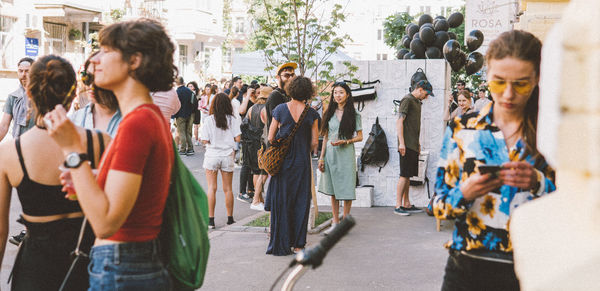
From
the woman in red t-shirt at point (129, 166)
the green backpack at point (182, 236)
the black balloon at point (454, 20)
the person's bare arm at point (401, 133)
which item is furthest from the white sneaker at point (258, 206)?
the black balloon at point (454, 20)

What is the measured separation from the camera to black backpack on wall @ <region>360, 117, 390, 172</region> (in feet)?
36.8

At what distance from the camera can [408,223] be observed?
32.1 feet

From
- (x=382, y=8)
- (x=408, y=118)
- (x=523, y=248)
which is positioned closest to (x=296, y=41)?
(x=408, y=118)

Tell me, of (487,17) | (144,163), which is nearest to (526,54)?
(144,163)

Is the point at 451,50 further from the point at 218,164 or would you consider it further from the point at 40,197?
the point at 40,197

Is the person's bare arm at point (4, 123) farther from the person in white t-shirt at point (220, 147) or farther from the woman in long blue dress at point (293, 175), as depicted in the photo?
the woman in long blue dress at point (293, 175)

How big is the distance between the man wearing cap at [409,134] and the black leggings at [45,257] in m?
7.35

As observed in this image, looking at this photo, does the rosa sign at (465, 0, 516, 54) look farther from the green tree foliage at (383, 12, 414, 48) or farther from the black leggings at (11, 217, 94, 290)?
the black leggings at (11, 217, 94, 290)

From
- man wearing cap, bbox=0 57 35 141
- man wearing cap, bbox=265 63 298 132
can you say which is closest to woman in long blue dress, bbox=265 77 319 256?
man wearing cap, bbox=265 63 298 132

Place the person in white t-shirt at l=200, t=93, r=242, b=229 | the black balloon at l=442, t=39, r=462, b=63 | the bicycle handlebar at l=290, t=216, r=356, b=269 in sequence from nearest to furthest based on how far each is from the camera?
1. the bicycle handlebar at l=290, t=216, r=356, b=269
2. the person in white t-shirt at l=200, t=93, r=242, b=229
3. the black balloon at l=442, t=39, r=462, b=63

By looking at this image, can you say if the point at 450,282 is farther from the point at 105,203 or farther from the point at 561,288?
the point at 561,288

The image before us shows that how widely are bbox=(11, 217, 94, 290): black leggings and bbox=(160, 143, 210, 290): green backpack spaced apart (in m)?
0.69

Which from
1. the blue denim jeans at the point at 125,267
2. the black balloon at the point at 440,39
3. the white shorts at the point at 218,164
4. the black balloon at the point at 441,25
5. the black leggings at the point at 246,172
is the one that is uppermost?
the black balloon at the point at 441,25

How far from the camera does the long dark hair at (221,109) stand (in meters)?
9.81
